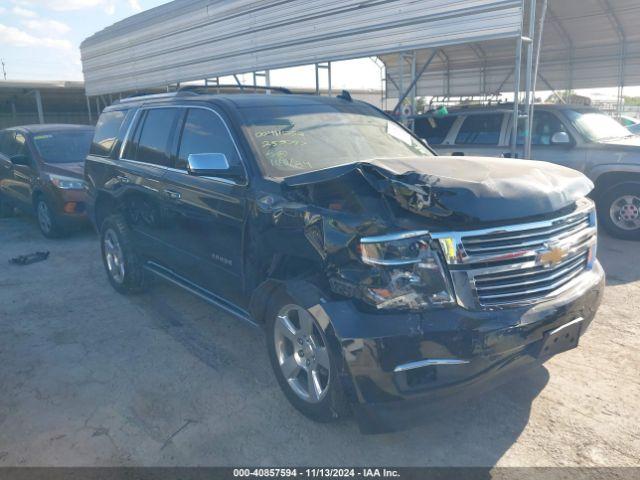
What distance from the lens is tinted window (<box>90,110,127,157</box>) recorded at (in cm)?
567

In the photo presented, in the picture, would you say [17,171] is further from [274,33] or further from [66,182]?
[274,33]

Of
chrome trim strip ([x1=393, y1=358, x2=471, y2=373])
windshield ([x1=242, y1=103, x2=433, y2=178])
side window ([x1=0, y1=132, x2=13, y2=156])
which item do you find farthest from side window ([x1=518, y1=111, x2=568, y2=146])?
side window ([x1=0, y1=132, x2=13, y2=156])

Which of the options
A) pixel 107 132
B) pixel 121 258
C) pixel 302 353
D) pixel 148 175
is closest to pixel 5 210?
A: pixel 107 132

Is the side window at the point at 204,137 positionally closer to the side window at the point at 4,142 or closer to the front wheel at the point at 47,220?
the front wheel at the point at 47,220

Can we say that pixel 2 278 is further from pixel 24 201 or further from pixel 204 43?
pixel 204 43

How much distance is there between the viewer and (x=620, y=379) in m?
3.60

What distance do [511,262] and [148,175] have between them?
3366 millimetres

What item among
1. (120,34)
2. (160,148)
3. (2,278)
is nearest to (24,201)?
(2,278)

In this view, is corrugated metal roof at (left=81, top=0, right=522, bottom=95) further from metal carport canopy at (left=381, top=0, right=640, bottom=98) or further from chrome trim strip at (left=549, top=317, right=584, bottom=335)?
chrome trim strip at (left=549, top=317, right=584, bottom=335)

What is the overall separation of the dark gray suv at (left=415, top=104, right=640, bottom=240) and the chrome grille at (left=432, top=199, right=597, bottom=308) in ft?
15.7

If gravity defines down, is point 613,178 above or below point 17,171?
below

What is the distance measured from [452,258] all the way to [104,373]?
109 inches

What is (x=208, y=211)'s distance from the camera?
401cm

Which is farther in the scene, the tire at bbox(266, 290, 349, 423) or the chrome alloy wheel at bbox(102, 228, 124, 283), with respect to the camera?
the chrome alloy wheel at bbox(102, 228, 124, 283)
